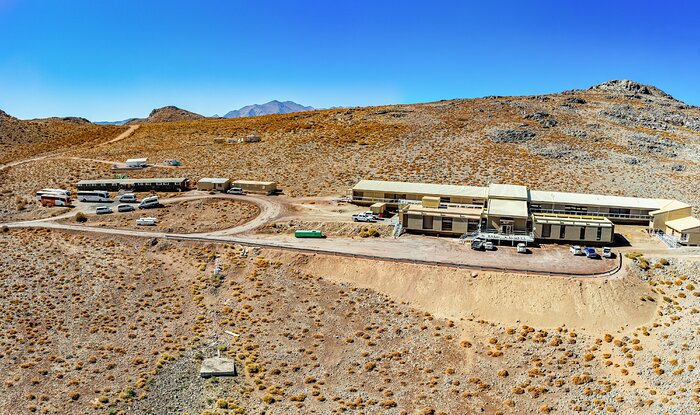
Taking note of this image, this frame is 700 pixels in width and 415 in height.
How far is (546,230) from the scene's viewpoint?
5050 centimetres

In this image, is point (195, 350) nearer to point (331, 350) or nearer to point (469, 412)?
point (331, 350)

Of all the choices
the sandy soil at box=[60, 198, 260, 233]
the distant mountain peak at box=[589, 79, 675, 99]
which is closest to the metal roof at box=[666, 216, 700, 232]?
the sandy soil at box=[60, 198, 260, 233]

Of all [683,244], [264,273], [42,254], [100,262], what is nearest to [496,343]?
[264,273]

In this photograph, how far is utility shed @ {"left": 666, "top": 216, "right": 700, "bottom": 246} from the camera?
47938 mm

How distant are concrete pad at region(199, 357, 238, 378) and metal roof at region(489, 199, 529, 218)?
30952 mm

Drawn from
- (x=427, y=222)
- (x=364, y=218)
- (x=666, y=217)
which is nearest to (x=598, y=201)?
(x=666, y=217)

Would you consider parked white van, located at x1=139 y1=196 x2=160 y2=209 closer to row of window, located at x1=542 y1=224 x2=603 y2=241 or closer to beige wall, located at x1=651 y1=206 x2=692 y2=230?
row of window, located at x1=542 y1=224 x2=603 y2=241

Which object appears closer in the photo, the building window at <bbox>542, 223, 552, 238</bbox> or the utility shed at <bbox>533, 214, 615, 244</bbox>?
the utility shed at <bbox>533, 214, 615, 244</bbox>

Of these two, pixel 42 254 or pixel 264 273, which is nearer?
pixel 264 273

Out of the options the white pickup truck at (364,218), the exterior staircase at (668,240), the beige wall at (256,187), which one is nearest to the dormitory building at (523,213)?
the exterior staircase at (668,240)

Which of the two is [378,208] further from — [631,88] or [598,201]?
[631,88]

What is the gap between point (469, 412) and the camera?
101ft

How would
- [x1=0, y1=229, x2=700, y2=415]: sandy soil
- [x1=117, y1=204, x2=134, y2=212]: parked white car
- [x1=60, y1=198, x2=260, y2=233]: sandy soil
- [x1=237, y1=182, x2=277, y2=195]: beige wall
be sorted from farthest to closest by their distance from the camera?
[x1=237, y1=182, x2=277, y2=195]: beige wall, [x1=117, y1=204, x2=134, y2=212]: parked white car, [x1=60, y1=198, x2=260, y2=233]: sandy soil, [x1=0, y1=229, x2=700, y2=415]: sandy soil

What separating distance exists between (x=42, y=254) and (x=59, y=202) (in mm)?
19378
